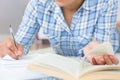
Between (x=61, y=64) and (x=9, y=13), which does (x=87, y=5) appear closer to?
(x=61, y=64)

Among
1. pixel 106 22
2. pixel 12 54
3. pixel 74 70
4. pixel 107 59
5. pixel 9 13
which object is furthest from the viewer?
pixel 9 13

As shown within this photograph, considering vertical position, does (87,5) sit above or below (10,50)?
above

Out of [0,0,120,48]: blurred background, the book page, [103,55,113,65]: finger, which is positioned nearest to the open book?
the book page

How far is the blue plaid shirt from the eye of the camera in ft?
3.90

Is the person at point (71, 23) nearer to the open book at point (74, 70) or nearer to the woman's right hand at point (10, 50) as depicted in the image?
the woman's right hand at point (10, 50)

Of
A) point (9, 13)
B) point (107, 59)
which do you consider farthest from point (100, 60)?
point (9, 13)

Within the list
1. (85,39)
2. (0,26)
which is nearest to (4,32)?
(0,26)

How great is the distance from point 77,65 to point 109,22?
459 millimetres

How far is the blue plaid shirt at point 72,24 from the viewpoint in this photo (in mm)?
1188

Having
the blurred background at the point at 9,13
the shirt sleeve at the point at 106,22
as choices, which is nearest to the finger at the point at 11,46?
the shirt sleeve at the point at 106,22

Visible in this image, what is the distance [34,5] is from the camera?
1.27m

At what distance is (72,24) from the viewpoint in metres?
1.20

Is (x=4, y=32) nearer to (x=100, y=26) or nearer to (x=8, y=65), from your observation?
(x=100, y=26)

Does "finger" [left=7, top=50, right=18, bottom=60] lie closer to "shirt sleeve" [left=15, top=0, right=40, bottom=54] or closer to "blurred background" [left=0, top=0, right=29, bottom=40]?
"shirt sleeve" [left=15, top=0, right=40, bottom=54]
